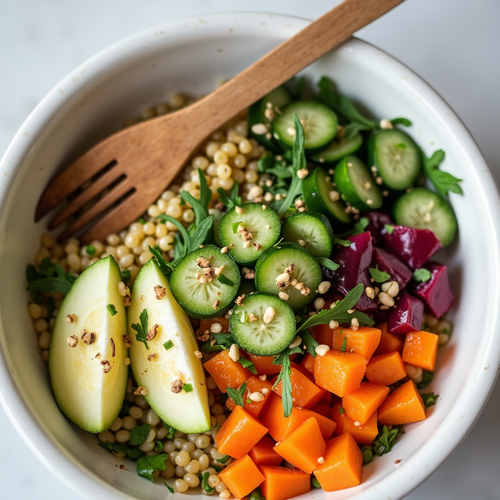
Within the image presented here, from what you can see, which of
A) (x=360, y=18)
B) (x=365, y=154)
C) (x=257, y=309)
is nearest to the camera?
(x=257, y=309)

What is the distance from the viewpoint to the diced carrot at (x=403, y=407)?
2098 millimetres

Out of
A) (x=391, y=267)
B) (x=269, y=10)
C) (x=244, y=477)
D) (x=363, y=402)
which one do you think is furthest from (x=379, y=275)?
(x=269, y=10)

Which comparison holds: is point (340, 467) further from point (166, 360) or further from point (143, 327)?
point (143, 327)

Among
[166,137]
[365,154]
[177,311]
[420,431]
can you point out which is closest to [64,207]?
[166,137]

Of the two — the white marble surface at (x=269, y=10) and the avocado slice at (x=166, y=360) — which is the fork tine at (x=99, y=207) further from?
the white marble surface at (x=269, y=10)

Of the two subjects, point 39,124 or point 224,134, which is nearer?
point 39,124

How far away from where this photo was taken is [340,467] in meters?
1.94

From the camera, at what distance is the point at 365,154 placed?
249 cm

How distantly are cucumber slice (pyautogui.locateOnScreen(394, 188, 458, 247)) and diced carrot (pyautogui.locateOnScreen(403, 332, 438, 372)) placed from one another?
46cm

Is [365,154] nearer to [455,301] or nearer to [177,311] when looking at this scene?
[455,301]

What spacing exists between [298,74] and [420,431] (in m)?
1.68

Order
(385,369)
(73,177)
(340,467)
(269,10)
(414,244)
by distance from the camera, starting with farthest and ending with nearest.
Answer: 1. (269,10)
2. (73,177)
3. (414,244)
4. (385,369)
5. (340,467)

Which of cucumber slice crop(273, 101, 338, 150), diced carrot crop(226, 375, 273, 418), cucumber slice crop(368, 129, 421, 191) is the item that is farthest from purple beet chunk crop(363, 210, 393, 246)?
diced carrot crop(226, 375, 273, 418)

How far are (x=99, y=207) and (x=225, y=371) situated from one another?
995mm
